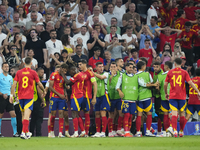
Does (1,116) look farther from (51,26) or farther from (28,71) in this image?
(51,26)

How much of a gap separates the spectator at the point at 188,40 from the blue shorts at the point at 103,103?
7.21 meters

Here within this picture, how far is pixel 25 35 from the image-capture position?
15.1 m

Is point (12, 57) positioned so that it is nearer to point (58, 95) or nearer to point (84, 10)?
point (58, 95)

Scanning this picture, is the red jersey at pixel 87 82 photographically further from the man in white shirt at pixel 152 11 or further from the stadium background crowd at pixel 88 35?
the man in white shirt at pixel 152 11

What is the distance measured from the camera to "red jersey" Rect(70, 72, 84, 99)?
425 inches

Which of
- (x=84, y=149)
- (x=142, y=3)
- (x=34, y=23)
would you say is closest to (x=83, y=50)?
(x=34, y=23)

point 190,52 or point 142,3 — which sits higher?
point 142,3

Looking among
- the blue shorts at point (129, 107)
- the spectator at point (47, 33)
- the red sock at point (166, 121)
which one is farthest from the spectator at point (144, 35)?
the blue shorts at point (129, 107)

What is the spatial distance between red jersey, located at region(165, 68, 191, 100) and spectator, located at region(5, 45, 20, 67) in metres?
6.37

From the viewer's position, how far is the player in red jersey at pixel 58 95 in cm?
1109

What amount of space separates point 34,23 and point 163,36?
Result: 6142 millimetres

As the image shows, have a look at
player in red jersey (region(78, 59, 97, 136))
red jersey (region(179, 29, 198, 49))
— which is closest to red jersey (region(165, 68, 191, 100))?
player in red jersey (region(78, 59, 97, 136))

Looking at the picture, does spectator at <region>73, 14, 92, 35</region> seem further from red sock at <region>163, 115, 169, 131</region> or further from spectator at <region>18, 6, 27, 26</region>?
red sock at <region>163, 115, 169, 131</region>

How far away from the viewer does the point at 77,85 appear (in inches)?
428
